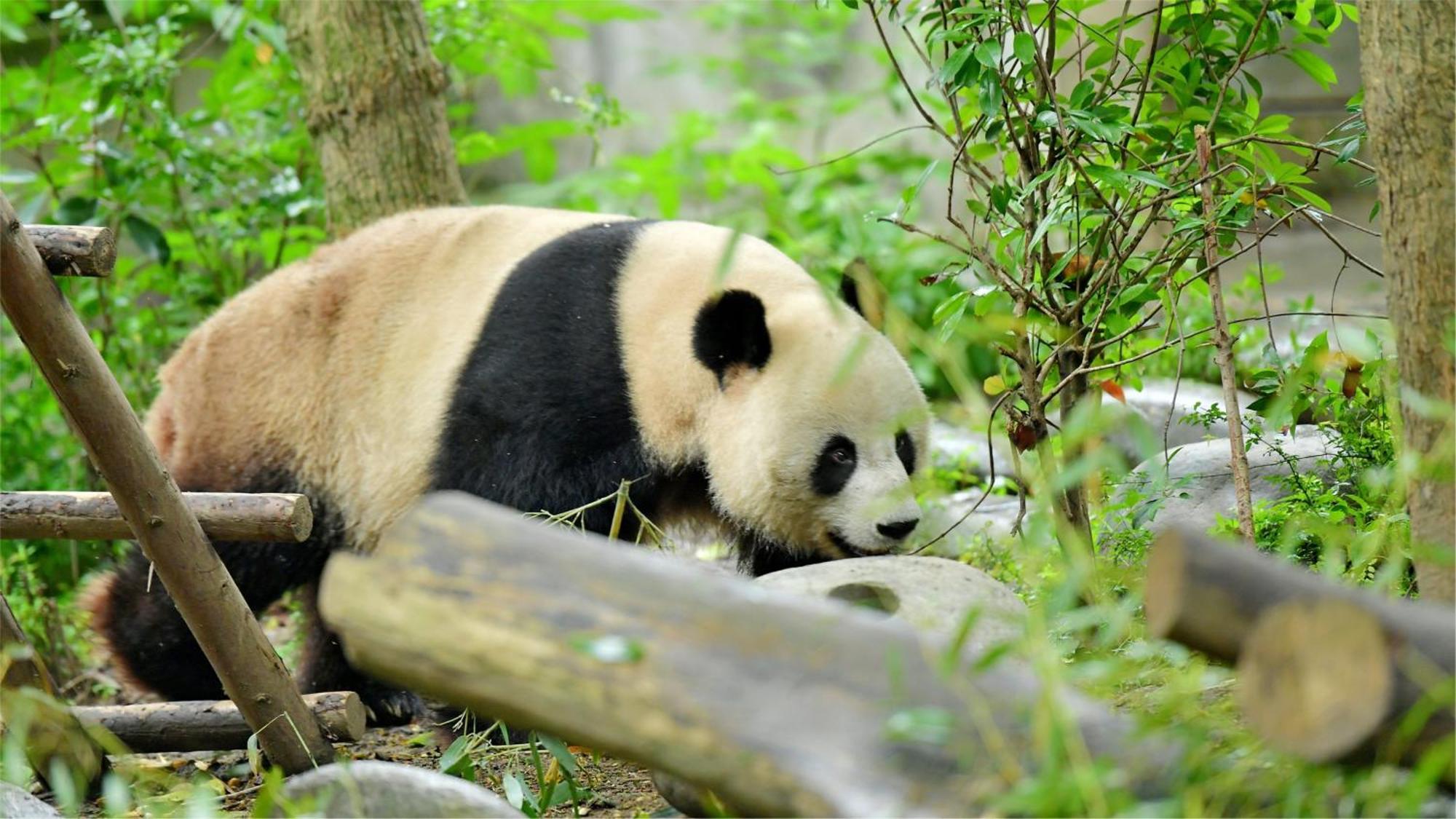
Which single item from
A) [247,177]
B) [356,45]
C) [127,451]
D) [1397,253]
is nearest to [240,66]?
[247,177]

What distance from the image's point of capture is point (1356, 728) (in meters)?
1.50

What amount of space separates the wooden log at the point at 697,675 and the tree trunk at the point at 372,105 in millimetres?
3370

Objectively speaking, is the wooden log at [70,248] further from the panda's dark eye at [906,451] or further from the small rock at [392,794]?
the panda's dark eye at [906,451]

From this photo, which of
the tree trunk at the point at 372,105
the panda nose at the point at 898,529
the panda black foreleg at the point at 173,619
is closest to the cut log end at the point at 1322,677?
the panda nose at the point at 898,529

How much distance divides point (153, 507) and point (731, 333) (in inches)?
56.9

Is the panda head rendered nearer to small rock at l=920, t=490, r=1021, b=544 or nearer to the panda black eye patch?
the panda black eye patch

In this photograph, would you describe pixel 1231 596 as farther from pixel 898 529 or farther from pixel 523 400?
pixel 523 400

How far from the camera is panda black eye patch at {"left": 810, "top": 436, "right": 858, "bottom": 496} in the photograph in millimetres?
3574

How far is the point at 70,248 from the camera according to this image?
8.66 feet

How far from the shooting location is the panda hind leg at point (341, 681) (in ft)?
14.2

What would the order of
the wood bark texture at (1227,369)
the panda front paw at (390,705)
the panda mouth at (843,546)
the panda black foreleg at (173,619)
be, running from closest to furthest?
1. the wood bark texture at (1227,369)
2. the panda mouth at (843,546)
3. the panda black foreleg at (173,619)
4. the panda front paw at (390,705)

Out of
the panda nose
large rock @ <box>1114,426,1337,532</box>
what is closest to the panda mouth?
the panda nose

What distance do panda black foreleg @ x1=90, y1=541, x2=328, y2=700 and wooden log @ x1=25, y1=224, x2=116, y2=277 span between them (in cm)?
149

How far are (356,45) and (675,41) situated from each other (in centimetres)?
726
